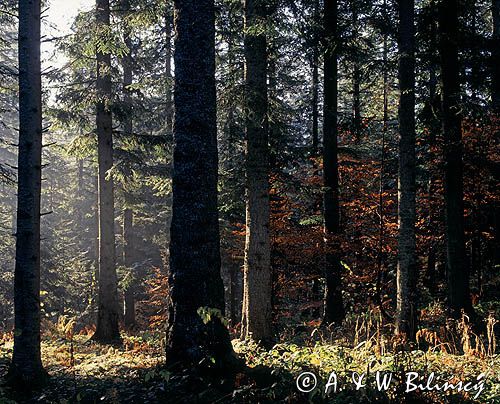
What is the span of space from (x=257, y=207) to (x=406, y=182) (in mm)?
3176

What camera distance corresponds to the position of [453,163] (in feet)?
39.0

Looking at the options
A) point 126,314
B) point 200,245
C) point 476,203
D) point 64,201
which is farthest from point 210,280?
point 64,201

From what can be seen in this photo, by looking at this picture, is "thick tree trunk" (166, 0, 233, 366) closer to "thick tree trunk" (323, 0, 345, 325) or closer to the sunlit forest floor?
the sunlit forest floor

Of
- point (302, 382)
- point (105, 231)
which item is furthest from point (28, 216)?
point (105, 231)

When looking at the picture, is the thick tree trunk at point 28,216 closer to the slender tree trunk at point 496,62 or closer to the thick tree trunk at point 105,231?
the thick tree trunk at point 105,231

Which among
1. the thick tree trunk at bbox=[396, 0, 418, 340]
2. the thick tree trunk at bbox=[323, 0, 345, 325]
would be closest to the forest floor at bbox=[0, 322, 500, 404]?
the thick tree trunk at bbox=[396, 0, 418, 340]

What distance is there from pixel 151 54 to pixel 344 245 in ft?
42.2

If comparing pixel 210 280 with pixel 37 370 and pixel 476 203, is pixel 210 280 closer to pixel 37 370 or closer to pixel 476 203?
pixel 37 370

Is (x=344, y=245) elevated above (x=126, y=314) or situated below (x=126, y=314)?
above

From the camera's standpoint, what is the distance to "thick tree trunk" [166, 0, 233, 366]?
5.94 meters

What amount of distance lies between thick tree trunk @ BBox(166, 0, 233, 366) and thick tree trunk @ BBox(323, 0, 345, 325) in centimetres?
775

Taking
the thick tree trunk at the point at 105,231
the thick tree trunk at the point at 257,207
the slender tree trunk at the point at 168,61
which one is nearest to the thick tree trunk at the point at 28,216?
the slender tree trunk at the point at 168,61

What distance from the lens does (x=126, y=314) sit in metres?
21.0

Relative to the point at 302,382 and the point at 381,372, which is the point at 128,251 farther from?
the point at 381,372
